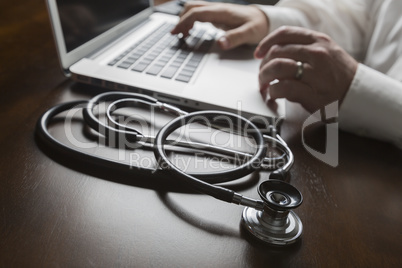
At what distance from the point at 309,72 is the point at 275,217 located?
31 cm

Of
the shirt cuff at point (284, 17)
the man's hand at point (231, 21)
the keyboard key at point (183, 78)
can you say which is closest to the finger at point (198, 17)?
the man's hand at point (231, 21)

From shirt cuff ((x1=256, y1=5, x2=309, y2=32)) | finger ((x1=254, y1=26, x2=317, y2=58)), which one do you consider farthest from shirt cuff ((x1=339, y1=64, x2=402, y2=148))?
shirt cuff ((x1=256, y1=5, x2=309, y2=32))

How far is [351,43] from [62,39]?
682mm

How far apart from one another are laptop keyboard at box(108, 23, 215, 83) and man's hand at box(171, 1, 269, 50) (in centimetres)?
4

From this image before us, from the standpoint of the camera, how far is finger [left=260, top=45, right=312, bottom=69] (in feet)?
1.84

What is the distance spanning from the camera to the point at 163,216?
342 millimetres

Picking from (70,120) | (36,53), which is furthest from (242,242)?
(36,53)

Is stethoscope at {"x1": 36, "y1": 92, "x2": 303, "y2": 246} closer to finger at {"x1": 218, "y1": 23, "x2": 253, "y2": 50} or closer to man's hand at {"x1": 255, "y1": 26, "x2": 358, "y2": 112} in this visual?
man's hand at {"x1": 255, "y1": 26, "x2": 358, "y2": 112}

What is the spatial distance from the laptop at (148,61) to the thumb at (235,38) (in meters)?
0.02

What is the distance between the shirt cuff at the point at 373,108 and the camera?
1.69ft

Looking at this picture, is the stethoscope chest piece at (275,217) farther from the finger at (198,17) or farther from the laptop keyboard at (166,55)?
the finger at (198,17)

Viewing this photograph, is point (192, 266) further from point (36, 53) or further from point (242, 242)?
point (36, 53)

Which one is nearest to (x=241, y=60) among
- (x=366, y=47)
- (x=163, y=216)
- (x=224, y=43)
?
(x=224, y=43)

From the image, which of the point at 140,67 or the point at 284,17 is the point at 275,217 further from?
the point at 284,17
